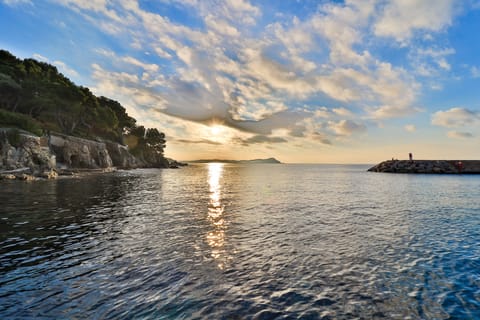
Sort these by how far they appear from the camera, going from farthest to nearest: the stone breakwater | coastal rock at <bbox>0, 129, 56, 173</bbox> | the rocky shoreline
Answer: the stone breakwater → the rocky shoreline → coastal rock at <bbox>0, 129, 56, 173</bbox>

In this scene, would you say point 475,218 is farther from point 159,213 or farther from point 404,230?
point 159,213

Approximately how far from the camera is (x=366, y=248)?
522 inches

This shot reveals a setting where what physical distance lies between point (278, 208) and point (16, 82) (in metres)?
96.3

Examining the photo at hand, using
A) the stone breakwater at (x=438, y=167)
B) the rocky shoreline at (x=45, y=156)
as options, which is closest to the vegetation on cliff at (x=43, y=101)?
the rocky shoreline at (x=45, y=156)

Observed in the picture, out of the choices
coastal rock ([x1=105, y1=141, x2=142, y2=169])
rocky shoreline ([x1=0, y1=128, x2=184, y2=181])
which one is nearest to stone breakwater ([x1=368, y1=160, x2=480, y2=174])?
rocky shoreline ([x1=0, y1=128, x2=184, y2=181])

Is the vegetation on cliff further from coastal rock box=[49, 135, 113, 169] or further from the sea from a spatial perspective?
the sea

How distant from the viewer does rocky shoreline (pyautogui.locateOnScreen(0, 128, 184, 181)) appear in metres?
48.1

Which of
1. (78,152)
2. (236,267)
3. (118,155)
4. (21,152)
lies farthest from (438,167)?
(118,155)

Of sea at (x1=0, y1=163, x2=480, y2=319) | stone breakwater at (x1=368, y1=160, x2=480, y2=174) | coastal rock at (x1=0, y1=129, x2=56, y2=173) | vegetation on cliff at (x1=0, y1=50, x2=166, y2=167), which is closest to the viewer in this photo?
sea at (x1=0, y1=163, x2=480, y2=319)

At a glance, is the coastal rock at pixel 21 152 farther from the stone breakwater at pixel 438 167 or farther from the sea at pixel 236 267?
the stone breakwater at pixel 438 167

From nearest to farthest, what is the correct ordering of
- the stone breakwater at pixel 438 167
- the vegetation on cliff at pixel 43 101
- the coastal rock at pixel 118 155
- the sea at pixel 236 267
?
the sea at pixel 236 267, the vegetation on cliff at pixel 43 101, the stone breakwater at pixel 438 167, the coastal rock at pixel 118 155

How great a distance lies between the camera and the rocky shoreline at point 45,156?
1892 inches

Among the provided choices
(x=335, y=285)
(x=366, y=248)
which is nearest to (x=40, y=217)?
(x=335, y=285)

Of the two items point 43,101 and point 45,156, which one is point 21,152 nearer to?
point 45,156
